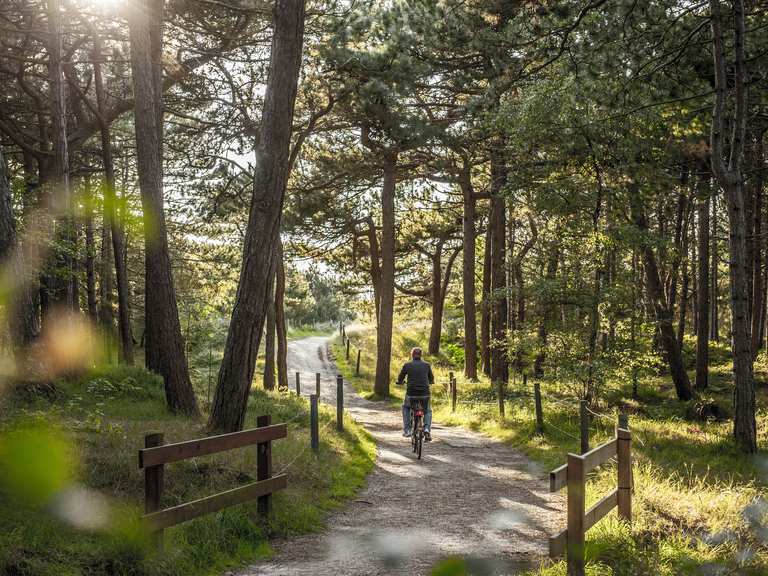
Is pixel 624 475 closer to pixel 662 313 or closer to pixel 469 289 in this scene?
pixel 662 313

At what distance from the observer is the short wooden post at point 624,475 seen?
696cm

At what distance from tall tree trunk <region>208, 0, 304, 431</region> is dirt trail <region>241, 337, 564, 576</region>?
2591 mm

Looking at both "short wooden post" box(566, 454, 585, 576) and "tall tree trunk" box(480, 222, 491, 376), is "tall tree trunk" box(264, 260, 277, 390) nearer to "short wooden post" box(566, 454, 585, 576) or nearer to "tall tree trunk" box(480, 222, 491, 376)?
"tall tree trunk" box(480, 222, 491, 376)

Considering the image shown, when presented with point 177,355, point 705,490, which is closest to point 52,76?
point 177,355

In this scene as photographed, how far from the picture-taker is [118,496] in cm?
667

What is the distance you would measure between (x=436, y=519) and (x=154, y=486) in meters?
3.84

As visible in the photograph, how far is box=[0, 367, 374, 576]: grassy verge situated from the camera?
5352 mm

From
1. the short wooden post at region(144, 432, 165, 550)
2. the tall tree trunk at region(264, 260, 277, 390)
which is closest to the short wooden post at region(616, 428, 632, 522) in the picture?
the short wooden post at region(144, 432, 165, 550)

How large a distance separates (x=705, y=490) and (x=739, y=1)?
24.1ft

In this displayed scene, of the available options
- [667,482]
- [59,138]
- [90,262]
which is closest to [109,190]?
[90,262]

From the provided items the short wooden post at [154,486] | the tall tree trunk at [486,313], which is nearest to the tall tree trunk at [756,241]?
the tall tree trunk at [486,313]

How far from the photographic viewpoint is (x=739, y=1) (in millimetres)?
9930

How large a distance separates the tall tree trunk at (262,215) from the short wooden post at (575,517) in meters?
5.58

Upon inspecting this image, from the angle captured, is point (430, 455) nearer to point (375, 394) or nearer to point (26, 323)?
point (26, 323)
